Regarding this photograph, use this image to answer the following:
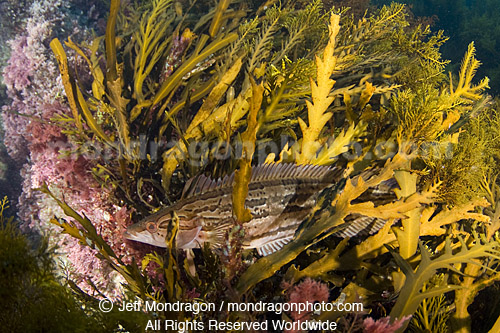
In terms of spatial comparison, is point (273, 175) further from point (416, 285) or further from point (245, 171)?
point (416, 285)

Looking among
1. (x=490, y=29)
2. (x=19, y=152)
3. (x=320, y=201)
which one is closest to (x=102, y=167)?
(x=320, y=201)

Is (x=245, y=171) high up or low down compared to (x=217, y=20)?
down

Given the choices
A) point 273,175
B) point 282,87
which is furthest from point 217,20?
point 273,175

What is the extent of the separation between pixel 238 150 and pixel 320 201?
2.93ft

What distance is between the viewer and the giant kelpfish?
2.12 m

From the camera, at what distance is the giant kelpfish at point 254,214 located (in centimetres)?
212

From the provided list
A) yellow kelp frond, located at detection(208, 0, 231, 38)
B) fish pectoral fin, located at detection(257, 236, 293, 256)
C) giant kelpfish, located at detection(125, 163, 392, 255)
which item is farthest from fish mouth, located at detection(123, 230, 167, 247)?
yellow kelp frond, located at detection(208, 0, 231, 38)

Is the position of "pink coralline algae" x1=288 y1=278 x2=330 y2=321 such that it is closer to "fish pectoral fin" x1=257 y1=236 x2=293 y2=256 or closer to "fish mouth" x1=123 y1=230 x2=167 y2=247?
"fish pectoral fin" x1=257 y1=236 x2=293 y2=256

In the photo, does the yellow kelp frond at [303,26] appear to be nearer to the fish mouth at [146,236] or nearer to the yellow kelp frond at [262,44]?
the yellow kelp frond at [262,44]

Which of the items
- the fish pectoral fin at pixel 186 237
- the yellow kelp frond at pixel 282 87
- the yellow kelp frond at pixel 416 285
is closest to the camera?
the yellow kelp frond at pixel 416 285

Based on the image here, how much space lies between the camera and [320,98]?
2.16 meters

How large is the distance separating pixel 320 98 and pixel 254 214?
3.21 feet

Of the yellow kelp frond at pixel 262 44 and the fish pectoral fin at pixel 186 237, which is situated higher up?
the yellow kelp frond at pixel 262 44

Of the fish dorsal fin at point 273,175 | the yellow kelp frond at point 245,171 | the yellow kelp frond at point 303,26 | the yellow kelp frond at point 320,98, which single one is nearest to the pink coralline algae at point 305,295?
the yellow kelp frond at point 245,171
